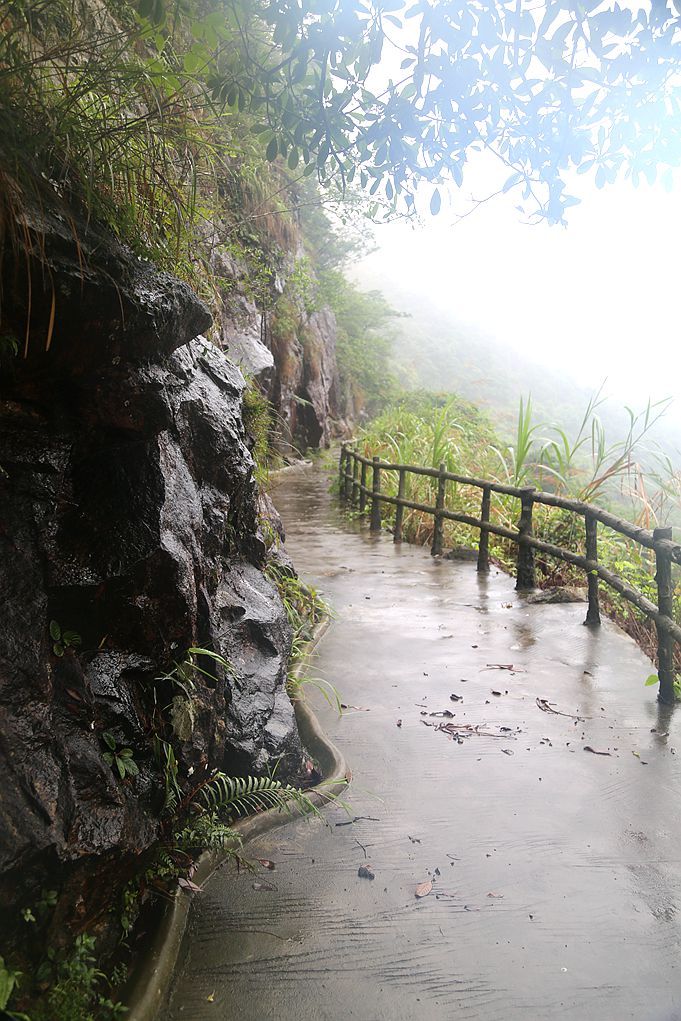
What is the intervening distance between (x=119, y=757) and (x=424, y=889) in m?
1.05

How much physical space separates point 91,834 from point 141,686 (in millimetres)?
495

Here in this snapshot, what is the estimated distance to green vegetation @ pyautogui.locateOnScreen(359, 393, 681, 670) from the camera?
5805 mm

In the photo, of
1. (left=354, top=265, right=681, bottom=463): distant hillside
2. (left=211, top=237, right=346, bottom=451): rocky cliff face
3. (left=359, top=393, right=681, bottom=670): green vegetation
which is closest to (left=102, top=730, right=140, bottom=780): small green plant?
(left=359, top=393, right=681, bottom=670): green vegetation

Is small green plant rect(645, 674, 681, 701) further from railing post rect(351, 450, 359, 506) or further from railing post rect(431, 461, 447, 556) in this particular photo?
railing post rect(351, 450, 359, 506)

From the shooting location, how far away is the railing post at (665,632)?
362 cm

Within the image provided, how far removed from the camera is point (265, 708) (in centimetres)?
272

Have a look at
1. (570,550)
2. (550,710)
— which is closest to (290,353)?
(570,550)

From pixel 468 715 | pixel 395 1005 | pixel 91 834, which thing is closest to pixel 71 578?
pixel 91 834

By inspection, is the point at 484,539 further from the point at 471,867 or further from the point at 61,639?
the point at 61,639

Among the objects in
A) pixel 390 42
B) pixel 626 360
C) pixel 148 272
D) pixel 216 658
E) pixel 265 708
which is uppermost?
pixel 626 360

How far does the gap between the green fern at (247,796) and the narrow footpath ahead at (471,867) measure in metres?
0.10

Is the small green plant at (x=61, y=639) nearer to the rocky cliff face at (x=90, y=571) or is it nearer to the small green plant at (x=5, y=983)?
the rocky cliff face at (x=90, y=571)

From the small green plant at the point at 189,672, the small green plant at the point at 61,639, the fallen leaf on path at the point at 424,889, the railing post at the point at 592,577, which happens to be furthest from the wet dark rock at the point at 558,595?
the small green plant at the point at 61,639

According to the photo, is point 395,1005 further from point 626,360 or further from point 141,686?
point 626,360
